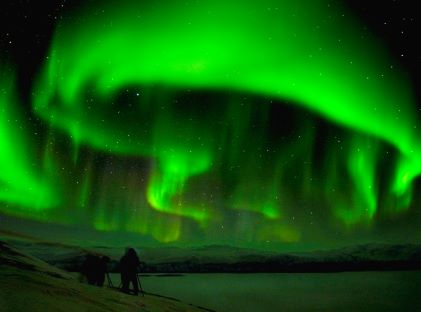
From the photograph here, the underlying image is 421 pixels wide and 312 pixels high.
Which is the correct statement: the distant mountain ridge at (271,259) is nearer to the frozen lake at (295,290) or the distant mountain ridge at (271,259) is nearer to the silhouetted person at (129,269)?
the frozen lake at (295,290)

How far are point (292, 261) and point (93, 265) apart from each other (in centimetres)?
1022

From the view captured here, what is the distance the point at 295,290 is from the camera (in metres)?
15.2

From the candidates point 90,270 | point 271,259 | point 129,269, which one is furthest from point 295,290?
point 90,270

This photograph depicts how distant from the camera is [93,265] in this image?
A: 885 cm

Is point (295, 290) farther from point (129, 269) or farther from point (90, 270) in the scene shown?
point (90, 270)

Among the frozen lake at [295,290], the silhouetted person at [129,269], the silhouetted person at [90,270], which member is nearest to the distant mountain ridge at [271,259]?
the frozen lake at [295,290]

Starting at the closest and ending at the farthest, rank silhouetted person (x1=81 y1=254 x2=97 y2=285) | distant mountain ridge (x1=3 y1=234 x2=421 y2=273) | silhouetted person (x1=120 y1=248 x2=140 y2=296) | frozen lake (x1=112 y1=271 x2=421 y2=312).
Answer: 1. silhouetted person (x1=120 y1=248 x2=140 y2=296)
2. silhouetted person (x1=81 y1=254 x2=97 y2=285)
3. frozen lake (x1=112 y1=271 x2=421 y2=312)
4. distant mountain ridge (x1=3 y1=234 x2=421 y2=273)

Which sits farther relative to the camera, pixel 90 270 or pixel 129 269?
pixel 90 270

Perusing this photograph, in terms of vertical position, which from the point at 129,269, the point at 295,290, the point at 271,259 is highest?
the point at 129,269

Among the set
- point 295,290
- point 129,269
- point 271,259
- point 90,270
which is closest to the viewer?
point 129,269

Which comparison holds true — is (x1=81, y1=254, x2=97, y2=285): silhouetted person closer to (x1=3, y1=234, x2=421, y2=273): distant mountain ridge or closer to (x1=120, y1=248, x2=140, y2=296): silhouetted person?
(x1=120, y1=248, x2=140, y2=296): silhouetted person

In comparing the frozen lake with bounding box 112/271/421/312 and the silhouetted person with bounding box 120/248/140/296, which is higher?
the silhouetted person with bounding box 120/248/140/296

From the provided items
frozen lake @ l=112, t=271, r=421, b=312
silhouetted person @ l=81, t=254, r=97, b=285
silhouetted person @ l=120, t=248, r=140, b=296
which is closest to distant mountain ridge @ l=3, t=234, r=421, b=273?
frozen lake @ l=112, t=271, r=421, b=312

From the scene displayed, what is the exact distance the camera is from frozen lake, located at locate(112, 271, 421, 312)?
1241cm
